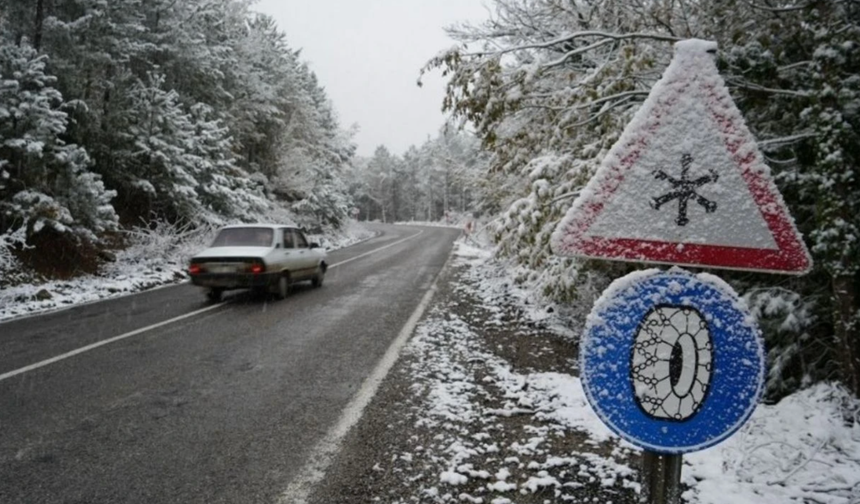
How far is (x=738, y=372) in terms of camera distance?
1494 mm

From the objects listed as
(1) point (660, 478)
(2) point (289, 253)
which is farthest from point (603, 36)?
(2) point (289, 253)

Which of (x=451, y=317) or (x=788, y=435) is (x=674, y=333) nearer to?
(x=788, y=435)

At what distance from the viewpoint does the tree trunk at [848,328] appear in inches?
139

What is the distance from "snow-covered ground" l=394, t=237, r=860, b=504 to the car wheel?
21.9 ft

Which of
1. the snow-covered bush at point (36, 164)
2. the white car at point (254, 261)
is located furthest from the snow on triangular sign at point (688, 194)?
the snow-covered bush at point (36, 164)

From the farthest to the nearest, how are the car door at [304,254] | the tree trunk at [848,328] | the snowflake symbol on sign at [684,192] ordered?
the car door at [304,254], the tree trunk at [848,328], the snowflake symbol on sign at [684,192]

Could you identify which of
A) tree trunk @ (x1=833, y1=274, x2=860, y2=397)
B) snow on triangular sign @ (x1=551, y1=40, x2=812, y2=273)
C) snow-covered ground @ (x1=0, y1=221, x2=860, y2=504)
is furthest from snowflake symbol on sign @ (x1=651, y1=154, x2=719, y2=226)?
tree trunk @ (x1=833, y1=274, x2=860, y2=397)

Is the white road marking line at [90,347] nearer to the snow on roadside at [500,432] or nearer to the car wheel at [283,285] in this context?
the car wheel at [283,285]

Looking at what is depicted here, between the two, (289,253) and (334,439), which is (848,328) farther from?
(289,253)

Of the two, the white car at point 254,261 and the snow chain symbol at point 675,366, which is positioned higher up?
the snow chain symbol at point 675,366

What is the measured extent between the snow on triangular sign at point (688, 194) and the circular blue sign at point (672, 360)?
132 mm

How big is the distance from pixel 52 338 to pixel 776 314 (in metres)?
9.30

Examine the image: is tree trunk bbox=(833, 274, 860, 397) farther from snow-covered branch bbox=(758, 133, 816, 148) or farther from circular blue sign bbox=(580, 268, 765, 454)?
circular blue sign bbox=(580, 268, 765, 454)

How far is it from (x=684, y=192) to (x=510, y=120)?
6.37 metres
